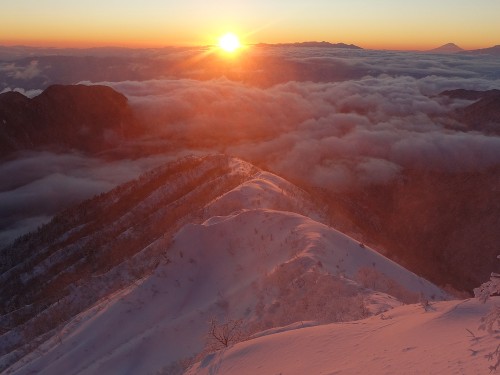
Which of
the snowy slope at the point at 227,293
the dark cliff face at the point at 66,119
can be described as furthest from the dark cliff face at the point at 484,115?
the snowy slope at the point at 227,293

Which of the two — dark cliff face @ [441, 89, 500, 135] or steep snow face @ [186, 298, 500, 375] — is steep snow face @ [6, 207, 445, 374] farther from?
dark cliff face @ [441, 89, 500, 135]

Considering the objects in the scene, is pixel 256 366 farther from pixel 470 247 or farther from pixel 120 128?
pixel 120 128

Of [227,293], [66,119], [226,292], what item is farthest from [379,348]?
[66,119]

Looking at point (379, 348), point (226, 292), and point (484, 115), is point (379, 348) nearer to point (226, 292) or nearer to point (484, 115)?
point (226, 292)

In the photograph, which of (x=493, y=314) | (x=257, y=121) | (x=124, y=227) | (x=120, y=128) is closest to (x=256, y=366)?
(x=493, y=314)

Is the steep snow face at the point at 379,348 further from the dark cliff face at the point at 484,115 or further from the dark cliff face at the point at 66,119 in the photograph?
the dark cliff face at the point at 66,119

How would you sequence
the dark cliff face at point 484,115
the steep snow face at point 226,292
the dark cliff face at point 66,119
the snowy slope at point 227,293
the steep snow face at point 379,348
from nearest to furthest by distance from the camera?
1. the steep snow face at point 379,348
2. the snowy slope at point 227,293
3. the steep snow face at point 226,292
4. the dark cliff face at point 484,115
5. the dark cliff face at point 66,119

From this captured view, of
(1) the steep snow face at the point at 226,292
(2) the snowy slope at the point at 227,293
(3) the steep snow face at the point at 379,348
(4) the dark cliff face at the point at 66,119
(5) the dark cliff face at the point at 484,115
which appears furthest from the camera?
(4) the dark cliff face at the point at 66,119
